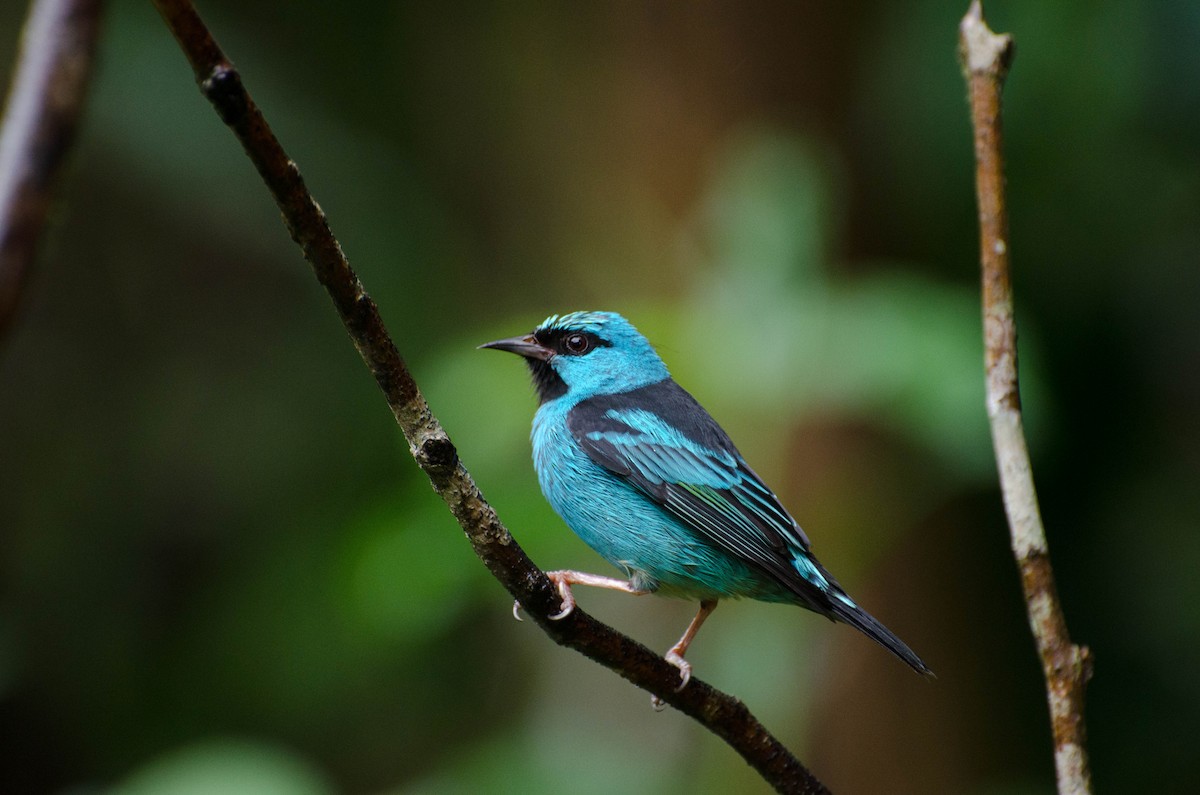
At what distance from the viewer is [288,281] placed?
7207 millimetres

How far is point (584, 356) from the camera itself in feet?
13.0

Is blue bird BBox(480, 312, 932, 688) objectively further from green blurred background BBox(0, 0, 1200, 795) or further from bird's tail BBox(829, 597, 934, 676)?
green blurred background BBox(0, 0, 1200, 795)

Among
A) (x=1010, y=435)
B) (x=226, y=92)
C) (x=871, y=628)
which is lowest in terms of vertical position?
(x=871, y=628)

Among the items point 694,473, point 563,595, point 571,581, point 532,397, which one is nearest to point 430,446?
point 563,595

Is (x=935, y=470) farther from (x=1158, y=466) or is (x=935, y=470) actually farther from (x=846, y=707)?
(x=1158, y=466)

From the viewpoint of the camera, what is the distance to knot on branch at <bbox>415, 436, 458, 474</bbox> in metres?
1.97

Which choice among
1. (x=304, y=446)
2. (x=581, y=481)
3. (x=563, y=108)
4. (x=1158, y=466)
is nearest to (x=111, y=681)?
(x=304, y=446)

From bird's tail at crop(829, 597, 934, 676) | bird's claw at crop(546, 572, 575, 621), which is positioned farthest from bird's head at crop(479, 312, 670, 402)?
bird's tail at crop(829, 597, 934, 676)

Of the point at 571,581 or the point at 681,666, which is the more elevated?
the point at 571,581

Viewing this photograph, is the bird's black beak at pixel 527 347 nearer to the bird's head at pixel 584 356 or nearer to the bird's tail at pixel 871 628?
the bird's head at pixel 584 356

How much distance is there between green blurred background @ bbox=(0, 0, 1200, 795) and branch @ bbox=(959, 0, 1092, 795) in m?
0.88

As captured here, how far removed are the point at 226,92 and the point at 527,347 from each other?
7.75ft

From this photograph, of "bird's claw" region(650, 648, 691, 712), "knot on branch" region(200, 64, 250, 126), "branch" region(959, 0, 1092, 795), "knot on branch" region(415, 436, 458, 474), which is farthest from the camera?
"bird's claw" region(650, 648, 691, 712)

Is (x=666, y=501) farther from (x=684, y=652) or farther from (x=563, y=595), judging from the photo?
(x=563, y=595)
